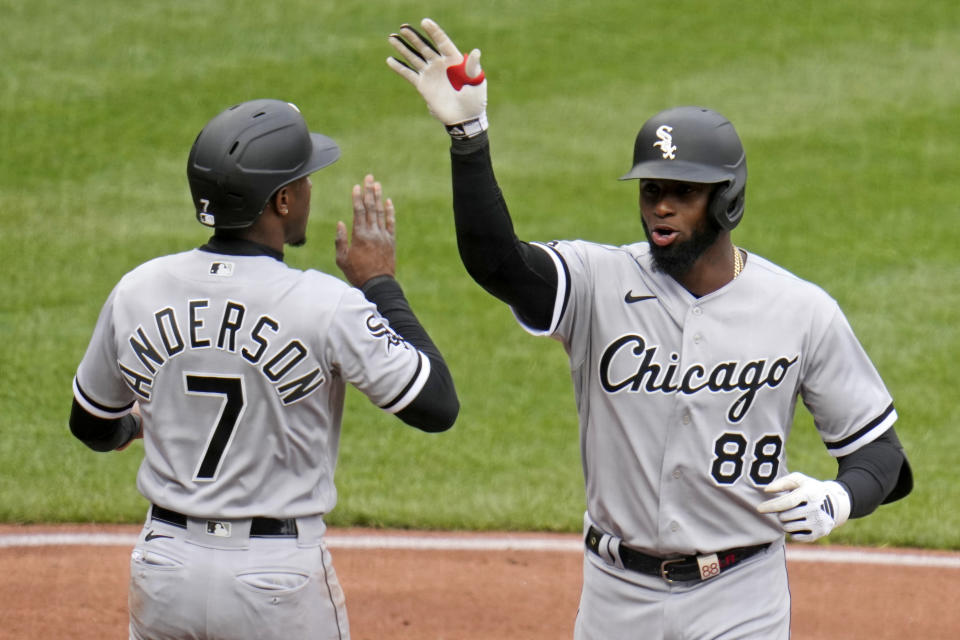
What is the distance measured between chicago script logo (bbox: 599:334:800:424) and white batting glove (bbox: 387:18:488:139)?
26.5 inches

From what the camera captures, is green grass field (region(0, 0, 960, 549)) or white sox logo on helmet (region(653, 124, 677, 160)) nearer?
white sox logo on helmet (region(653, 124, 677, 160))

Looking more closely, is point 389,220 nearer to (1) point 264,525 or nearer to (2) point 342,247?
(2) point 342,247

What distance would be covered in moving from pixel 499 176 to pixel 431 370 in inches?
333

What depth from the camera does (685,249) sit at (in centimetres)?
363

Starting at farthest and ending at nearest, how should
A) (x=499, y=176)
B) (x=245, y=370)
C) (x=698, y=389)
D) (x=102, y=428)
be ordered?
(x=499, y=176) < (x=102, y=428) < (x=698, y=389) < (x=245, y=370)

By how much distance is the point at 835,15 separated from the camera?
16.0m

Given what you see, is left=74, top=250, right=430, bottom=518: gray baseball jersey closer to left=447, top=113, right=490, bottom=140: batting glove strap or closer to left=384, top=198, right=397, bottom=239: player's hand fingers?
left=384, top=198, right=397, bottom=239: player's hand fingers

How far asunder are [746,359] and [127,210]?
8.40 metres

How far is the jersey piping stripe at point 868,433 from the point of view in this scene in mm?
3670

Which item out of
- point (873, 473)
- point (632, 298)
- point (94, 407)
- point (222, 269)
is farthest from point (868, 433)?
point (94, 407)

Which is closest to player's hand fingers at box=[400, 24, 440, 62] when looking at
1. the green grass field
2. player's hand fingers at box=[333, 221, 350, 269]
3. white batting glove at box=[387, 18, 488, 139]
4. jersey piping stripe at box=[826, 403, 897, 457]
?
white batting glove at box=[387, 18, 488, 139]

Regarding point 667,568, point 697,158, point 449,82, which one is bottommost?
point 667,568

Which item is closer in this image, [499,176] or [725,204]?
[725,204]

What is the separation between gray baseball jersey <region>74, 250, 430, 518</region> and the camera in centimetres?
335
